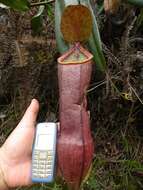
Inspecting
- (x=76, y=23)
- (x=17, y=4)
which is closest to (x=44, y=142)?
(x=76, y=23)

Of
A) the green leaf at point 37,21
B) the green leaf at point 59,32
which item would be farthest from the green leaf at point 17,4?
the green leaf at point 37,21

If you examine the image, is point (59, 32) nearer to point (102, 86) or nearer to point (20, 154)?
point (20, 154)

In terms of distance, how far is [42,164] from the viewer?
118 centimetres

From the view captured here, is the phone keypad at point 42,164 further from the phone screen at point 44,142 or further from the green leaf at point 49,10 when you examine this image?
the green leaf at point 49,10

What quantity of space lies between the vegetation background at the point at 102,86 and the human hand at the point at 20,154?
42 centimetres

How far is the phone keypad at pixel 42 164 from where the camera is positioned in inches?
45.5

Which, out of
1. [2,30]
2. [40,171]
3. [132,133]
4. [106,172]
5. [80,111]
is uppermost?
[2,30]

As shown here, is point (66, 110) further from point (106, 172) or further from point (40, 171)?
point (106, 172)

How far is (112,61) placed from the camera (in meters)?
1.85

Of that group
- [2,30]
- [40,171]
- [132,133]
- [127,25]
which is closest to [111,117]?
[132,133]

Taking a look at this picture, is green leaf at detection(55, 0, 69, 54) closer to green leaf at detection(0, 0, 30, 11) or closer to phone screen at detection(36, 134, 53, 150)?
green leaf at detection(0, 0, 30, 11)

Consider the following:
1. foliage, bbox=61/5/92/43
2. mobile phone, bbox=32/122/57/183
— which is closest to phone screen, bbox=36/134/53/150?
mobile phone, bbox=32/122/57/183

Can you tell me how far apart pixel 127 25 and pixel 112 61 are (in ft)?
0.52

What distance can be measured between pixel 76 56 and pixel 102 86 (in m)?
0.76
